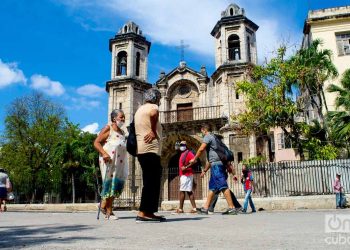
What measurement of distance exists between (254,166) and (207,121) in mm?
7019

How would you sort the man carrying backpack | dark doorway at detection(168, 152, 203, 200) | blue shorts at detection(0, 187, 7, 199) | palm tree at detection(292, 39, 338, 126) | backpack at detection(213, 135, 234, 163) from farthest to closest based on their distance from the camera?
dark doorway at detection(168, 152, 203, 200) < palm tree at detection(292, 39, 338, 126) < blue shorts at detection(0, 187, 7, 199) < the man carrying backpack < backpack at detection(213, 135, 234, 163)

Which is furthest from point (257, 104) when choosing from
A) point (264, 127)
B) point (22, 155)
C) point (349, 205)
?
point (22, 155)

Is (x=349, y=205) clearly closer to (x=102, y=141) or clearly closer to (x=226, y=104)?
(x=102, y=141)

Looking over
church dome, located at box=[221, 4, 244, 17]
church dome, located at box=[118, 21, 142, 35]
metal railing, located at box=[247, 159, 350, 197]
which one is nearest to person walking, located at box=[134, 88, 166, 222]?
metal railing, located at box=[247, 159, 350, 197]

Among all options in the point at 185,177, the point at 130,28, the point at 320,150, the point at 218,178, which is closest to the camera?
the point at 218,178

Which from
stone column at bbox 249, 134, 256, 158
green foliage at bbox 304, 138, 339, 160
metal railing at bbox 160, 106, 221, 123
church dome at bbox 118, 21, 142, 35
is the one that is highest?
church dome at bbox 118, 21, 142, 35

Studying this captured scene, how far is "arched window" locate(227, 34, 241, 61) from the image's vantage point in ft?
75.2

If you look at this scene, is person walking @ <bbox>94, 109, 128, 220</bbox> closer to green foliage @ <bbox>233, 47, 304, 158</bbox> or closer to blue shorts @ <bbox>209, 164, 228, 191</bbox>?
blue shorts @ <bbox>209, 164, 228, 191</bbox>

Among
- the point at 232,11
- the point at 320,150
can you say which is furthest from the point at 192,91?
the point at 320,150

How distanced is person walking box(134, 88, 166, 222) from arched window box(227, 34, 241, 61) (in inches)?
742

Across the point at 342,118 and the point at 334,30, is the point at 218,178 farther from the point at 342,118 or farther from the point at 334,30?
the point at 334,30

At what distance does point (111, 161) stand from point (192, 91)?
19540 millimetres

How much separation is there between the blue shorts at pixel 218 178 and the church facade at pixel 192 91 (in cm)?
1280

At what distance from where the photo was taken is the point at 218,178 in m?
6.72
